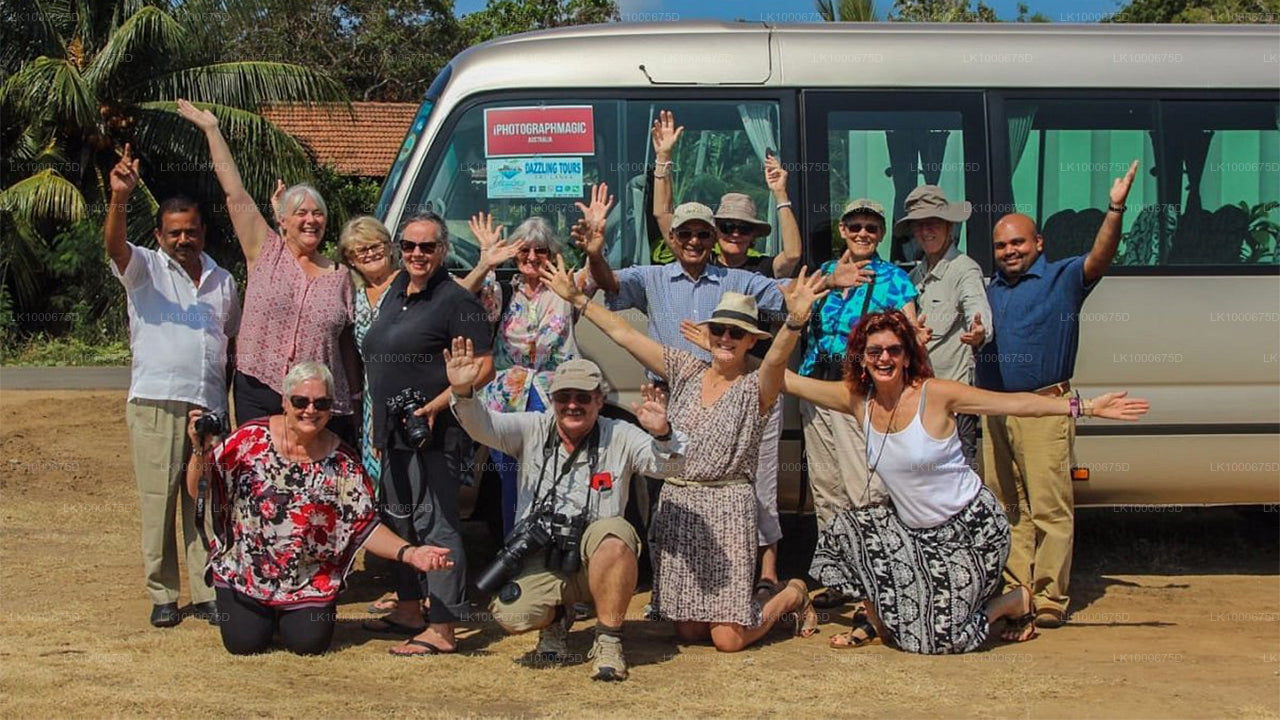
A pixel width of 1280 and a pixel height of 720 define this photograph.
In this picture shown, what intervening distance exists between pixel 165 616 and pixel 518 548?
5.99 feet

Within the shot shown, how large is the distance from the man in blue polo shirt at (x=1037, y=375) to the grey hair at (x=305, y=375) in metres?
3.06

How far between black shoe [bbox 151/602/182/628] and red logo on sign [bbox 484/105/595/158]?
2618 mm

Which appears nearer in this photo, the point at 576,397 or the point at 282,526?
the point at 576,397

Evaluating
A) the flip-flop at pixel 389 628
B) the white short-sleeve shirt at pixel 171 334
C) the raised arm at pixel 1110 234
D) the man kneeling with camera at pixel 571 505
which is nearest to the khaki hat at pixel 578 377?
the man kneeling with camera at pixel 571 505

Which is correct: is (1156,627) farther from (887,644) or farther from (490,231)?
(490,231)

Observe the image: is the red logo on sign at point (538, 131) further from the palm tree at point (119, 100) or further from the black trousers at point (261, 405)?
the palm tree at point (119, 100)

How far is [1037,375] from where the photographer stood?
645cm

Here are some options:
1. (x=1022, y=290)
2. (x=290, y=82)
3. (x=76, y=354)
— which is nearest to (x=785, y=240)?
(x=1022, y=290)

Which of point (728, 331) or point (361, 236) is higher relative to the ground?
point (361, 236)

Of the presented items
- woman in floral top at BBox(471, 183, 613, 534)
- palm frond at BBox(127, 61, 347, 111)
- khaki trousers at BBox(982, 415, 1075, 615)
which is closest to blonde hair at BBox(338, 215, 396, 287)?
woman in floral top at BBox(471, 183, 613, 534)

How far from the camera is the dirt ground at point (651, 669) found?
5121 millimetres

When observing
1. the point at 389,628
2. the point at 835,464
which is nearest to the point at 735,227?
the point at 835,464

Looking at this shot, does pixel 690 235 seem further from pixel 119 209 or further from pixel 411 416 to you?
pixel 119 209

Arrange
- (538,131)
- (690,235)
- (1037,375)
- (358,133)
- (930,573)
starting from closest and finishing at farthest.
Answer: (930,573) → (690,235) → (1037,375) → (538,131) → (358,133)
